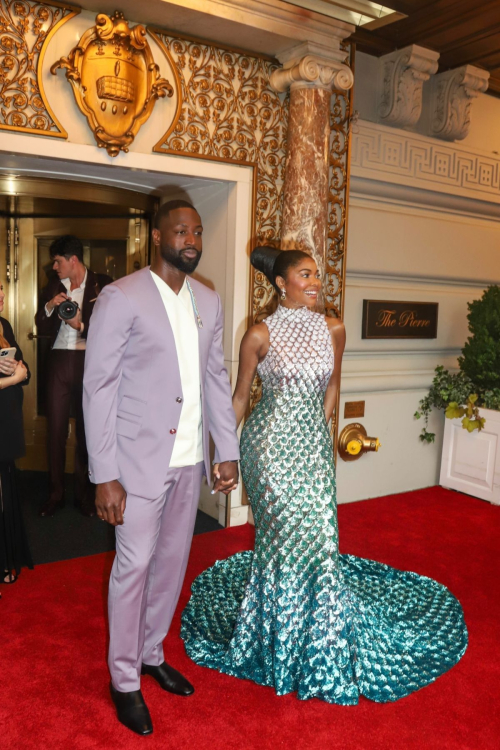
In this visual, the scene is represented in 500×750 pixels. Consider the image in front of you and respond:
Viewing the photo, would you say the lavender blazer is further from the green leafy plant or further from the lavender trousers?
the green leafy plant

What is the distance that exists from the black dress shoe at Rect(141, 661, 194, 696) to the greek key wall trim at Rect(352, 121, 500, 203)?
3.39 m

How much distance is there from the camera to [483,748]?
7.13ft

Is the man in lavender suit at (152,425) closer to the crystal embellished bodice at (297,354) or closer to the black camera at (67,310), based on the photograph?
the crystal embellished bodice at (297,354)

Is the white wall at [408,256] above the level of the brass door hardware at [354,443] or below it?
above

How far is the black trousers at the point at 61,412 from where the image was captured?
169 inches

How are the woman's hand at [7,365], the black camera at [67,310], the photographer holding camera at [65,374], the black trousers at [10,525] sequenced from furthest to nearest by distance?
the photographer holding camera at [65,374], the black camera at [67,310], the black trousers at [10,525], the woman's hand at [7,365]

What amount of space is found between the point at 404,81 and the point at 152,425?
362cm

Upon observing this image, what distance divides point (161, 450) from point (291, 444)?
623mm

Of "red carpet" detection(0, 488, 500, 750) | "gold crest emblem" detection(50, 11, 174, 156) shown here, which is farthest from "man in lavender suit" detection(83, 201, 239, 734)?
"gold crest emblem" detection(50, 11, 174, 156)

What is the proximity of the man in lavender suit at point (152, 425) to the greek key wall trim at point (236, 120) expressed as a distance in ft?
5.94

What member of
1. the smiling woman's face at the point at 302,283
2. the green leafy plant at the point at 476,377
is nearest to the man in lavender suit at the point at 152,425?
the smiling woman's face at the point at 302,283

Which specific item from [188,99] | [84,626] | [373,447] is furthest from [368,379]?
[84,626]

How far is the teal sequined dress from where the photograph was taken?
2441 mm

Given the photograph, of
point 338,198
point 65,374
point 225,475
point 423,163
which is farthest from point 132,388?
point 423,163
